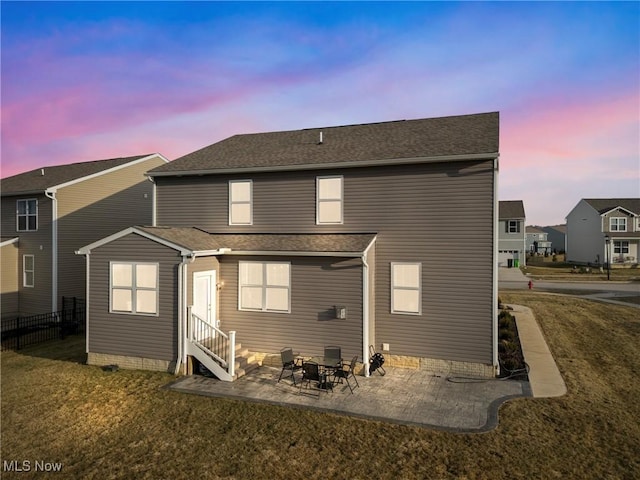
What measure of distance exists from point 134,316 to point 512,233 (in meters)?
45.1

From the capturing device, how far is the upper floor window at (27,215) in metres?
20.3

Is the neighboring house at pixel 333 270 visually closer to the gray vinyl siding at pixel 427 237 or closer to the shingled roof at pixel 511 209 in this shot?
the gray vinyl siding at pixel 427 237

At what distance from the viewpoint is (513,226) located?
46.4m

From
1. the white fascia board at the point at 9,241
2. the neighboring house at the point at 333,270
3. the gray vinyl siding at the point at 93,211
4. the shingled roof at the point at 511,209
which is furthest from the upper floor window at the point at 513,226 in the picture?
the white fascia board at the point at 9,241

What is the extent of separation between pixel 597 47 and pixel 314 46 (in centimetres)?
966

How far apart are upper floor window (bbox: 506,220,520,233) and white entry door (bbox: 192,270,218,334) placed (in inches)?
1678

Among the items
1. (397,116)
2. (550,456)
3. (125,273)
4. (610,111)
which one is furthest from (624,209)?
(125,273)

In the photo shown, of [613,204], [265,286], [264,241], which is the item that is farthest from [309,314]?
[613,204]

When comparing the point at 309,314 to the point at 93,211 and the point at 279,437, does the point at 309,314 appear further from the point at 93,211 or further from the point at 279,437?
the point at 93,211

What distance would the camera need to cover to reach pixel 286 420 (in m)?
8.66

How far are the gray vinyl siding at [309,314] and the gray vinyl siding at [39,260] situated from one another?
12249 mm

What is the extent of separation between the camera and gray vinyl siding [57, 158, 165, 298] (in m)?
19.9

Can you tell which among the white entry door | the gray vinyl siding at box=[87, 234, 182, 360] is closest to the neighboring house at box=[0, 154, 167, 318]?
the gray vinyl siding at box=[87, 234, 182, 360]

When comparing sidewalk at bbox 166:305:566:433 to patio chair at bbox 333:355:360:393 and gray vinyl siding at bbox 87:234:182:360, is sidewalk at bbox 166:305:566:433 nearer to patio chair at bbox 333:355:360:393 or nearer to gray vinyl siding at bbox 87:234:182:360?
patio chair at bbox 333:355:360:393
